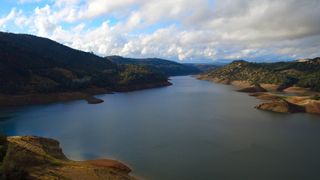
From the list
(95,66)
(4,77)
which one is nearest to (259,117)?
(4,77)

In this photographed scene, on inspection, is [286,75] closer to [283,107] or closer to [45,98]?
[283,107]

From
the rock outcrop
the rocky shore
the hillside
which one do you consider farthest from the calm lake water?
the hillside

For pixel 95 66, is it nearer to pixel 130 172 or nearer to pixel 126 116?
pixel 126 116

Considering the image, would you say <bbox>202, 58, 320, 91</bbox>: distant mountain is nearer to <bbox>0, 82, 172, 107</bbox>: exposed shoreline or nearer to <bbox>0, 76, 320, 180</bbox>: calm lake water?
<bbox>0, 76, 320, 180</bbox>: calm lake water

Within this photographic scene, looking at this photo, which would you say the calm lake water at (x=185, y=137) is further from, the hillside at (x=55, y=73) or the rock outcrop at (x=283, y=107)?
the hillside at (x=55, y=73)

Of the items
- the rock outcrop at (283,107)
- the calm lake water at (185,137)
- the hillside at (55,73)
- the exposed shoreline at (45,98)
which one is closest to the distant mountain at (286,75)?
the hillside at (55,73)

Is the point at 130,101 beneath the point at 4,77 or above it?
beneath
